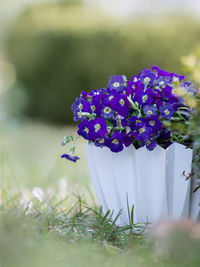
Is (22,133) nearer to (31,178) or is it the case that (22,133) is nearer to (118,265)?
(31,178)

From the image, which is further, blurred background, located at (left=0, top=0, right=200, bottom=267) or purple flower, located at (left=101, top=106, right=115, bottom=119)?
blurred background, located at (left=0, top=0, right=200, bottom=267)

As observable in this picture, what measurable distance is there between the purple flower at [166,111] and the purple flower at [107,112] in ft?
0.76

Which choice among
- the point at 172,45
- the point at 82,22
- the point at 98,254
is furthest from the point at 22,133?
the point at 98,254

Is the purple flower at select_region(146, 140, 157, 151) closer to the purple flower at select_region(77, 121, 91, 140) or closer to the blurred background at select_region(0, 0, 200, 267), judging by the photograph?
the purple flower at select_region(77, 121, 91, 140)

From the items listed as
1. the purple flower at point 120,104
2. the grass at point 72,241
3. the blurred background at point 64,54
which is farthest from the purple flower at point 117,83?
the blurred background at point 64,54

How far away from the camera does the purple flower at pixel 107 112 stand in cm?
177

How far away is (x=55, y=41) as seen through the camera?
781cm

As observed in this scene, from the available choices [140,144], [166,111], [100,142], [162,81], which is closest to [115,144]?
[100,142]

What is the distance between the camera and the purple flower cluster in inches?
67.9

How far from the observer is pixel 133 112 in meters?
1.83

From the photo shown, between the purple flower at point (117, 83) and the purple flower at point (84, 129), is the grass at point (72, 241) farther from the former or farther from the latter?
the purple flower at point (117, 83)

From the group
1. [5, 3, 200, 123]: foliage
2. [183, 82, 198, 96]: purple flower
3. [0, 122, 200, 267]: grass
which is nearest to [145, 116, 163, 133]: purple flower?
[183, 82, 198, 96]: purple flower

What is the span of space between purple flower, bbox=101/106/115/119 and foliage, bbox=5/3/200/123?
563cm

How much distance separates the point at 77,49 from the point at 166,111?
619cm
